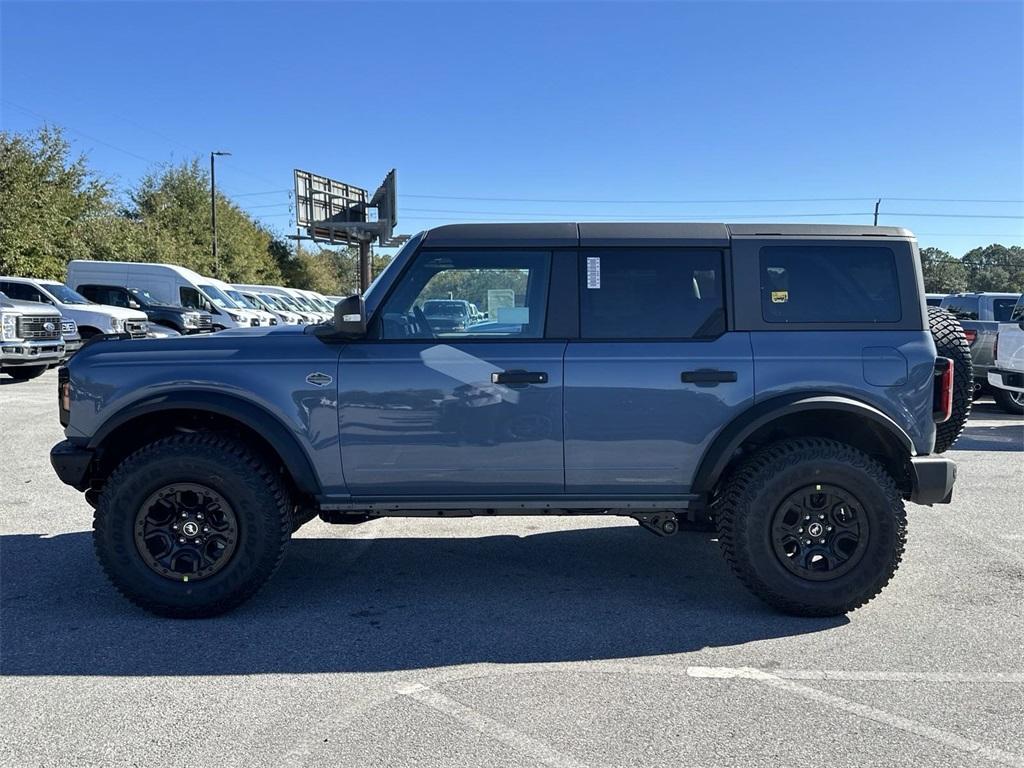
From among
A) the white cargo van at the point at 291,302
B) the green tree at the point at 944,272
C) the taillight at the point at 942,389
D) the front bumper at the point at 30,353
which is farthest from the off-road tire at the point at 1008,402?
the green tree at the point at 944,272

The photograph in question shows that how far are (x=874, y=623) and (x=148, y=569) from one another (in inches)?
144

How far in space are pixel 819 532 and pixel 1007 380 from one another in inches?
345

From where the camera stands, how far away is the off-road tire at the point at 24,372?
47.7ft

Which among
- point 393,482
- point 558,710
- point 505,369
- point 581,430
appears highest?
point 505,369

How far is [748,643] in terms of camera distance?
3.72 meters

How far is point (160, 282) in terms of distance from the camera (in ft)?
70.5

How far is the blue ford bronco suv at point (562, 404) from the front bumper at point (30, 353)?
37.9 feet

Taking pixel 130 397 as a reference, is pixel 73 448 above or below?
below

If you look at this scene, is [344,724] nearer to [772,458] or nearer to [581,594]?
[581,594]

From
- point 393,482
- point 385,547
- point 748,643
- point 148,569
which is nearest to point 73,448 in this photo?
point 148,569

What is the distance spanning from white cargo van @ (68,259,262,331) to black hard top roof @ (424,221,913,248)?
60.3 ft

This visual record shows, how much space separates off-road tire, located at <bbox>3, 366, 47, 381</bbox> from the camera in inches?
573

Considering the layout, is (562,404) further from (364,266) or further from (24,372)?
(364,266)

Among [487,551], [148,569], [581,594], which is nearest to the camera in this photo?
[148,569]
